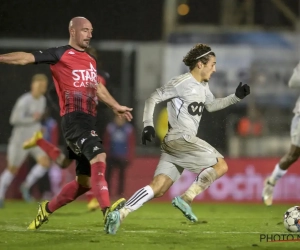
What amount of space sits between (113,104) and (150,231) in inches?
58.0

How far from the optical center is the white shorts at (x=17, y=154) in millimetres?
15336

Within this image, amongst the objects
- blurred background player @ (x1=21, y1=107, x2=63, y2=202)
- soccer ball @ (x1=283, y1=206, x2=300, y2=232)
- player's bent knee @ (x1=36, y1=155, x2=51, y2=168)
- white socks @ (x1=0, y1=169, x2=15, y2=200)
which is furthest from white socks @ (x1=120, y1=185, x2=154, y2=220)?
blurred background player @ (x1=21, y1=107, x2=63, y2=202)

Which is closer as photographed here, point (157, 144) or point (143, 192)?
point (143, 192)

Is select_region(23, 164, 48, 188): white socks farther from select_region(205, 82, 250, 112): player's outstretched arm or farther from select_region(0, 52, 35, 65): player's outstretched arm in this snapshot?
select_region(0, 52, 35, 65): player's outstretched arm

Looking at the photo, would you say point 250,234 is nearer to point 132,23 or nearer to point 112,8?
point 112,8

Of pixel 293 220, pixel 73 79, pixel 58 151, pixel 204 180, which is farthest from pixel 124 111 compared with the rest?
pixel 58 151

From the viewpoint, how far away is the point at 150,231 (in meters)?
9.32

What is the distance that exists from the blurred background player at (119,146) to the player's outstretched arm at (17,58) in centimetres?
697

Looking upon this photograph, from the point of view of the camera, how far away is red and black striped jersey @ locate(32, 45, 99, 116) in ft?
29.8

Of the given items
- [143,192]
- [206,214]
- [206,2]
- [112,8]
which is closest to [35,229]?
[143,192]

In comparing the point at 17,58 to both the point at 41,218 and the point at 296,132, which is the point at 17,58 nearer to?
the point at 41,218

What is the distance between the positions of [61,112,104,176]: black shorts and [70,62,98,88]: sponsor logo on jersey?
0.33 meters

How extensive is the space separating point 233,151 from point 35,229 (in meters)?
7.39

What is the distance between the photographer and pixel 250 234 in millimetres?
8961
